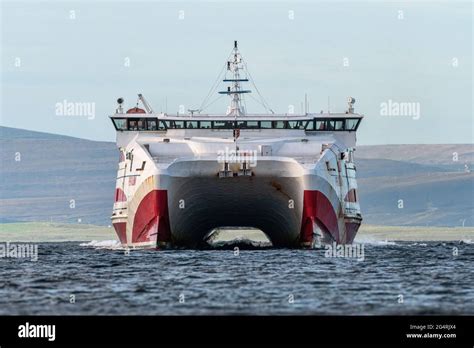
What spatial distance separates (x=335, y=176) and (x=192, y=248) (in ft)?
38.0

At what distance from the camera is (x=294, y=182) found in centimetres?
7781

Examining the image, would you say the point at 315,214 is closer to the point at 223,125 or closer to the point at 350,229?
the point at 350,229

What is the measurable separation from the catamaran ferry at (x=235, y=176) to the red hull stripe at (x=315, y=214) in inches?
2.0

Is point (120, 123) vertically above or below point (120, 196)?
above

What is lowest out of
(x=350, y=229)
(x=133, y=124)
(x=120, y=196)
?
(x=350, y=229)

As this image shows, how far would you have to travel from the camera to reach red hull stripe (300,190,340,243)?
256 feet

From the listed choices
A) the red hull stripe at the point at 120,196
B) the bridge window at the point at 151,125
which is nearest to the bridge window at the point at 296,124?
the bridge window at the point at 151,125

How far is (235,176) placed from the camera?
76.9m

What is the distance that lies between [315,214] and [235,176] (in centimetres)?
483

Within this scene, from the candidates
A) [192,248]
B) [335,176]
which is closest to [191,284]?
[335,176]

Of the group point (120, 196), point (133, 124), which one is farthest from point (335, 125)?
point (120, 196)
